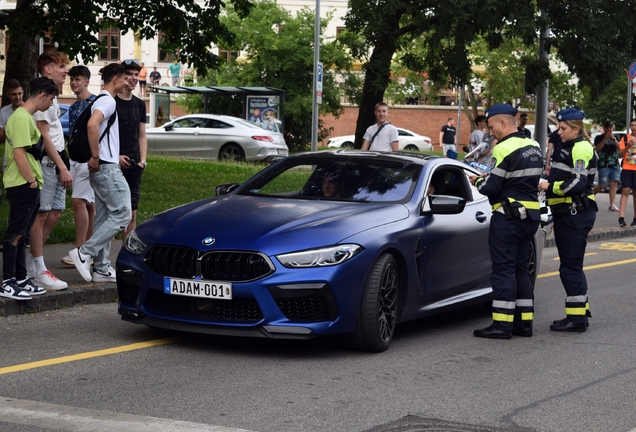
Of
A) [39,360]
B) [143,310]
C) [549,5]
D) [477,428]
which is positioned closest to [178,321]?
[143,310]

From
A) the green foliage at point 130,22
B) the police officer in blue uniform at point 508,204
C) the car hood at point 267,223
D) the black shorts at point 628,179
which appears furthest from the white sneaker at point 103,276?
the black shorts at point 628,179

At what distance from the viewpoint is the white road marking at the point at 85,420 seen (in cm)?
563

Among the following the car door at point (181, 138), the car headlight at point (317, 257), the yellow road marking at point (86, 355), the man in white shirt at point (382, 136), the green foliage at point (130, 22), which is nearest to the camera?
the yellow road marking at point (86, 355)

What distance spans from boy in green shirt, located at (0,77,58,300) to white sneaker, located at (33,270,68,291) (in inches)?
20.1

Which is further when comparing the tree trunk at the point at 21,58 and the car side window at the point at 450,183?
the tree trunk at the point at 21,58

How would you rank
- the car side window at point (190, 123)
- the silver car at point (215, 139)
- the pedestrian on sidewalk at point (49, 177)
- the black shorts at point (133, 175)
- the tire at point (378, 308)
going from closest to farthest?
the tire at point (378, 308)
the pedestrian on sidewalk at point (49, 177)
the black shorts at point (133, 175)
the silver car at point (215, 139)
the car side window at point (190, 123)

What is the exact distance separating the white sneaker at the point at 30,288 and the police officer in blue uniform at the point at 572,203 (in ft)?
13.4

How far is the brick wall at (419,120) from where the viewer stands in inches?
2596

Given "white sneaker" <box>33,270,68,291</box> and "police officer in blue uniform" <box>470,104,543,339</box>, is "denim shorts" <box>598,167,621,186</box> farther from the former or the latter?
"white sneaker" <box>33,270,68,291</box>

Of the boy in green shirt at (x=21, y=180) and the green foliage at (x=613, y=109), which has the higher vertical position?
the boy in green shirt at (x=21, y=180)

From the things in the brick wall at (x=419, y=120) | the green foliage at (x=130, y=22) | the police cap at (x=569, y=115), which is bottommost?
the brick wall at (x=419, y=120)

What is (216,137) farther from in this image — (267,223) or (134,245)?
(267,223)

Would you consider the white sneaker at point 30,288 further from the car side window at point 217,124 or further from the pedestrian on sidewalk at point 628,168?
the car side window at point 217,124

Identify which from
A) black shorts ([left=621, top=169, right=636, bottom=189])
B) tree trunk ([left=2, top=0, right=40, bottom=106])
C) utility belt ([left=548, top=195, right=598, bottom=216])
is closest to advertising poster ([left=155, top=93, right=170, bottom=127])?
tree trunk ([left=2, top=0, right=40, bottom=106])
